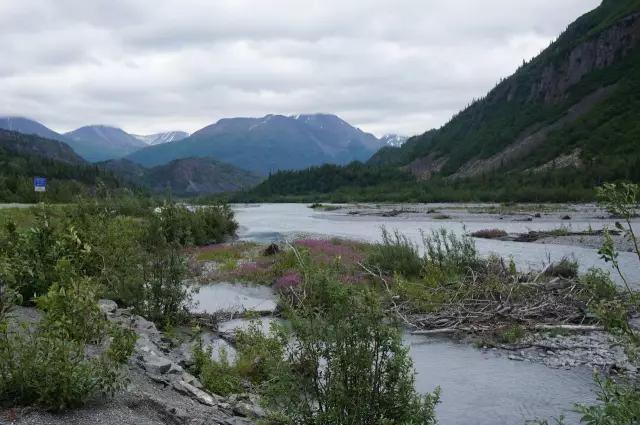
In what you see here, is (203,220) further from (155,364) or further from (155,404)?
(155,404)

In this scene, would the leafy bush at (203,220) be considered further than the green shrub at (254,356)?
Yes

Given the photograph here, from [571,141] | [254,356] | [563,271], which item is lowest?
[254,356]

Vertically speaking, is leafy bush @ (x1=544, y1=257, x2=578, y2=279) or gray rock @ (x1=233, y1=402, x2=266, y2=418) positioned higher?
leafy bush @ (x1=544, y1=257, x2=578, y2=279)

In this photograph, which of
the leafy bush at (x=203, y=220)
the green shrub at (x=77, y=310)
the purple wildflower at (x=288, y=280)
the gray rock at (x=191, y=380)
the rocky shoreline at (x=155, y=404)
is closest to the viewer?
the rocky shoreline at (x=155, y=404)

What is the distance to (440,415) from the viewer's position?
9.84 m

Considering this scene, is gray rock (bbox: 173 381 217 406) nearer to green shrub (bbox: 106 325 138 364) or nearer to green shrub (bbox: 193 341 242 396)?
green shrub (bbox: 193 341 242 396)

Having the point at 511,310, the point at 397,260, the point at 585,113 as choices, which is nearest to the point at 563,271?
the point at 511,310

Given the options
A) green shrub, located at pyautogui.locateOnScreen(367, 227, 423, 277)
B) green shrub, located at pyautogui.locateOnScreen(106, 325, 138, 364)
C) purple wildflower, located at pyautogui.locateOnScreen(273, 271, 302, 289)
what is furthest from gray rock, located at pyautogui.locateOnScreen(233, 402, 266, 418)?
green shrub, located at pyautogui.locateOnScreen(367, 227, 423, 277)

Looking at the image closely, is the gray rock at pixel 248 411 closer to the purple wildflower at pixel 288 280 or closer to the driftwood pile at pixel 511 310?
the driftwood pile at pixel 511 310

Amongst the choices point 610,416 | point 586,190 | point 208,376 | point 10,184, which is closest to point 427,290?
point 208,376

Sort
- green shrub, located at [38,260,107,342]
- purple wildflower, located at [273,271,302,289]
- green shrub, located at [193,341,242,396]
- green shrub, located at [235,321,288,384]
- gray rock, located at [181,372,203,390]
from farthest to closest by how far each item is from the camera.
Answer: purple wildflower, located at [273,271,302,289]
green shrub, located at [235,321,288,384]
green shrub, located at [193,341,242,396]
gray rock, located at [181,372,203,390]
green shrub, located at [38,260,107,342]

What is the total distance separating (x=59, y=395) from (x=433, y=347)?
32.8 ft

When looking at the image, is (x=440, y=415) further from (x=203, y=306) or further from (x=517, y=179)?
(x=517, y=179)

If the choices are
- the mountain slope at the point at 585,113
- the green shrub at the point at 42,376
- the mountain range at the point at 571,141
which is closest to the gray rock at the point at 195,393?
the green shrub at the point at 42,376
